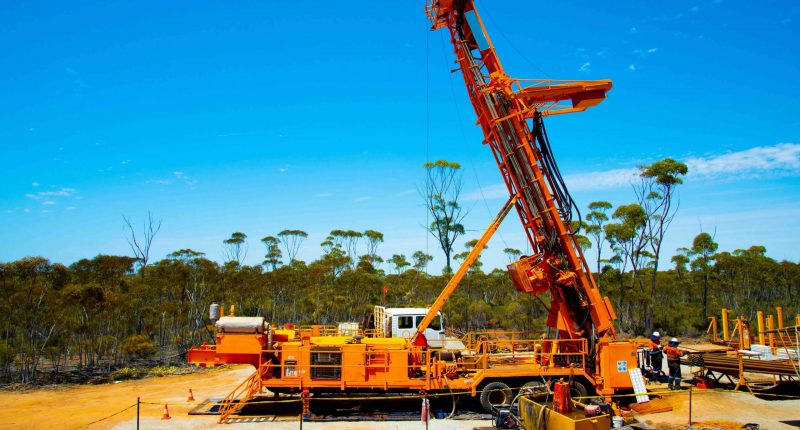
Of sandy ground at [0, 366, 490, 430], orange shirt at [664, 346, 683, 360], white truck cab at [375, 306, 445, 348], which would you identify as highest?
white truck cab at [375, 306, 445, 348]

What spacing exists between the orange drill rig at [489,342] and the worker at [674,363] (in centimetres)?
277

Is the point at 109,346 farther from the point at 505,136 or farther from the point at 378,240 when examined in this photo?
the point at 378,240

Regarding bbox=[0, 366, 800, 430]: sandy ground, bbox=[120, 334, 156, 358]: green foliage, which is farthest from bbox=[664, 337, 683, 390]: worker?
bbox=[120, 334, 156, 358]: green foliage

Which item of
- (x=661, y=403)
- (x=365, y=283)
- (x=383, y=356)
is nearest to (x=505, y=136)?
(x=383, y=356)

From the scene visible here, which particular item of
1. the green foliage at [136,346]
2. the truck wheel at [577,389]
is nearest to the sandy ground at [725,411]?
the truck wheel at [577,389]

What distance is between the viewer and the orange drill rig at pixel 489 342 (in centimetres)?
1266

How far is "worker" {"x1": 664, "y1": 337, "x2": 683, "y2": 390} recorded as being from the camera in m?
14.8

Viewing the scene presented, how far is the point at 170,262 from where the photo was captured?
36312 millimetres

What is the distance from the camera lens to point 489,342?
13.4 m

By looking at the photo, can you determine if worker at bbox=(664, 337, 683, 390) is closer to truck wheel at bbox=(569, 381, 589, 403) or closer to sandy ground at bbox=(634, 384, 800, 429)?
sandy ground at bbox=(634, 384, 800, 429)

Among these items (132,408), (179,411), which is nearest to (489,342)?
(179,411)

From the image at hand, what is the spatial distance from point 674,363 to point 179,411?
13997 mm

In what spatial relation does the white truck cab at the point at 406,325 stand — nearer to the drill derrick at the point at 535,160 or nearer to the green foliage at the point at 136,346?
the drill derrick at the point at 535,160

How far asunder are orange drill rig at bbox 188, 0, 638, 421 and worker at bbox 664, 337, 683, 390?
9.08ft
